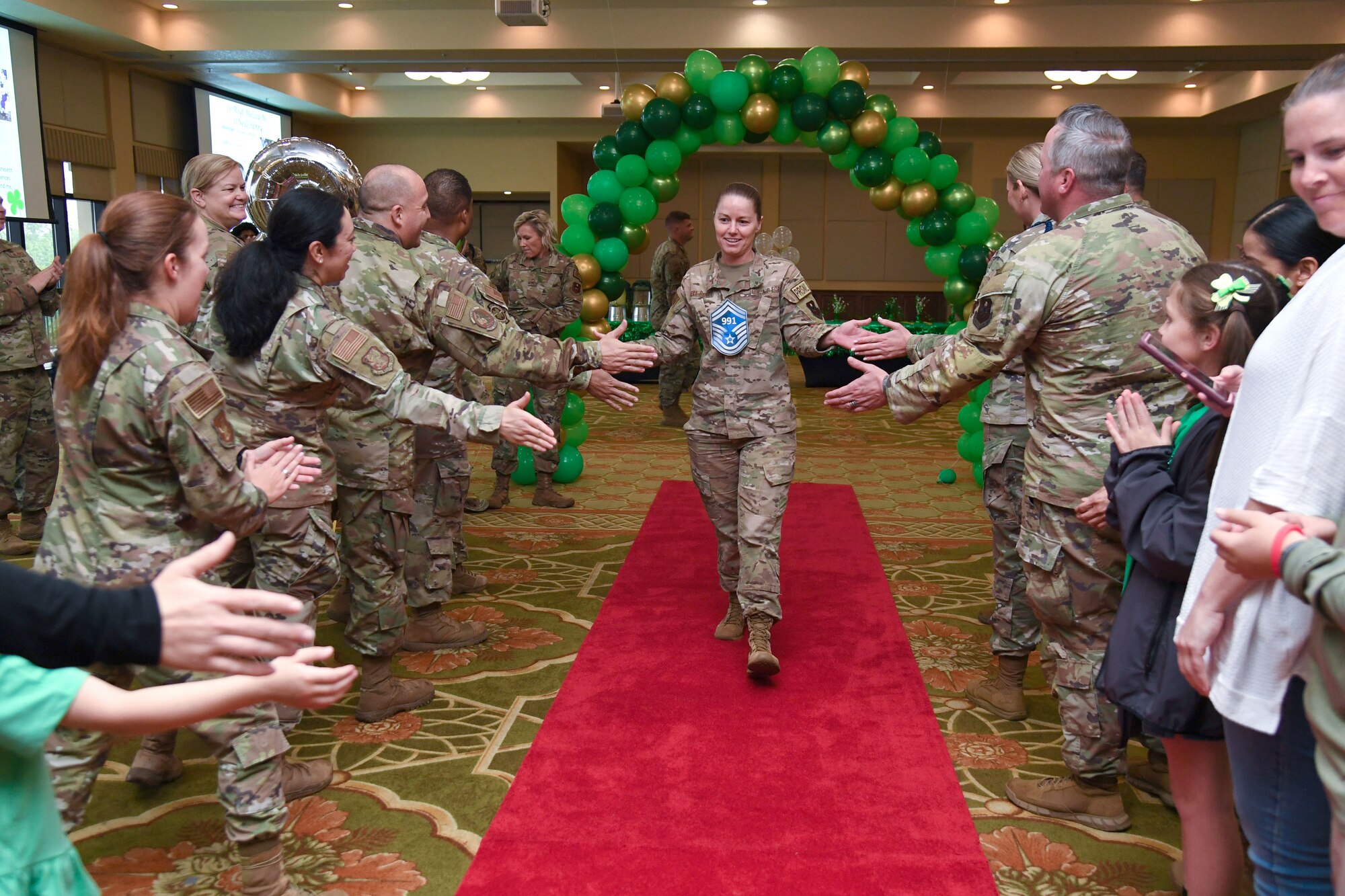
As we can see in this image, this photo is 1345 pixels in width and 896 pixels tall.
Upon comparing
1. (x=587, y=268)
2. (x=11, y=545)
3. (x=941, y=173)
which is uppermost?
(x=941, y=173)

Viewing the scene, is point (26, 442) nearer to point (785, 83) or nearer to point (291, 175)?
point (291, 175)

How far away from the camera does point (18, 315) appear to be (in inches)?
201

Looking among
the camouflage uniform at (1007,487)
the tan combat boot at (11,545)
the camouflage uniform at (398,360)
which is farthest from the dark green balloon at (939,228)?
the tan combat boot at (11,545)

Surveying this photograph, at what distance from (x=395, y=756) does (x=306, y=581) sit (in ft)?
2.14

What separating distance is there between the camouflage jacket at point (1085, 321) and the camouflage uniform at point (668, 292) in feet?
21.4

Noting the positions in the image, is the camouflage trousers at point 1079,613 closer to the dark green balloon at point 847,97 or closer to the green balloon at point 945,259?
the green balloon at point 945,259

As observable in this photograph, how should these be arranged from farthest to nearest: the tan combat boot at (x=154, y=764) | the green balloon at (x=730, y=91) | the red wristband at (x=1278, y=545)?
the green balloon at (x=730, y=91)
the tan combat boot at (x=154, y=764)
the red wristband at (x=1278, y=545)

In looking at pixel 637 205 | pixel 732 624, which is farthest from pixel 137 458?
pixel 637 205

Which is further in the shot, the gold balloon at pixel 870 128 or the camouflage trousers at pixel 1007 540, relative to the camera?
the gold balloon at pixel 870 128

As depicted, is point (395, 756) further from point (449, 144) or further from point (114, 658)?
point (449, 144)

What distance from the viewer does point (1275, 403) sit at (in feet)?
4.67

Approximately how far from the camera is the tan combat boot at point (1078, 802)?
2.62 m

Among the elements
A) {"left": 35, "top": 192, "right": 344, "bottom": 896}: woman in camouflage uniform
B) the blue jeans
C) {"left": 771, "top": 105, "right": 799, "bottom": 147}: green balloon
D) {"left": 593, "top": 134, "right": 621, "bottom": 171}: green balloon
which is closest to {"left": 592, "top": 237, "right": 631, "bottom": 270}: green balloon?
{"left": 593, "top": 134, "right": 621, "bottom": 171}: green balloon

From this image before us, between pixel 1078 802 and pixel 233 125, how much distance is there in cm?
1340
